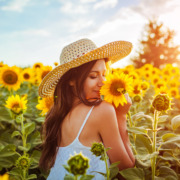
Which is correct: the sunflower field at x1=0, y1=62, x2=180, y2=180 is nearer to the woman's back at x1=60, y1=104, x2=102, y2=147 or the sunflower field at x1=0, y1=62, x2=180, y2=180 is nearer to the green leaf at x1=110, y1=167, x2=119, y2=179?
the green leaf at x1=110, y1=167, x2=119, y2=179

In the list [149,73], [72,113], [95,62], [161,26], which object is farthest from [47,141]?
[161,26]

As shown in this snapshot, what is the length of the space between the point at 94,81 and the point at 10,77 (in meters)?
2.50

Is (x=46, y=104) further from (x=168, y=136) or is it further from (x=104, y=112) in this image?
(x=168, y=136)

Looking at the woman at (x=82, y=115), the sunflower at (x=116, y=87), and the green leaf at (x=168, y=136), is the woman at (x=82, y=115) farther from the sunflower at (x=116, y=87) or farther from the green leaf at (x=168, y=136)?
the green leaf at (x=168, y=136)

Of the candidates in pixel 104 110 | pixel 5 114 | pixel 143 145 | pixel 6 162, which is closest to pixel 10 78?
pixel 5 114

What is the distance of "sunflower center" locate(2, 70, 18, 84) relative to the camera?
3.89 meters

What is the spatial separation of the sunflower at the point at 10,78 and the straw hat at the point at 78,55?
1801 mm

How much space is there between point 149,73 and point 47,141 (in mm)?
4976

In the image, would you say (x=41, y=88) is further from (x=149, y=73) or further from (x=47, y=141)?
(x=149, y=73)

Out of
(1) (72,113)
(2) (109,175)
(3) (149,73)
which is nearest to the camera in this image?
(2) (109,175)

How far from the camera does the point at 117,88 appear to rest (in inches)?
66.4

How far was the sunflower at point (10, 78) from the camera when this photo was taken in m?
3.89

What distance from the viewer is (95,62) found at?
1.96 meters

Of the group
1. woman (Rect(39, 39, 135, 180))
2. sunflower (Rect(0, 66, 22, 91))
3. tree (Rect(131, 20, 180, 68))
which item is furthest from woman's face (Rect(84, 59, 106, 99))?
tree (Rect(131, 20, 180, 68))
